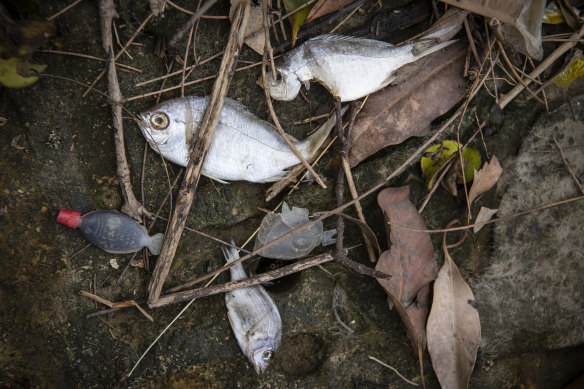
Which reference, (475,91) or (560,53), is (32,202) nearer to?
(475,91)

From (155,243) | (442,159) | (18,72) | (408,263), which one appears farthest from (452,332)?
(18,72)

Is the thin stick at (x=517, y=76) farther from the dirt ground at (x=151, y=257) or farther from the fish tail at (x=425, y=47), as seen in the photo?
the fish tail at (x=425, y=47)

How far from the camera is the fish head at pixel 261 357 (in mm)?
2430

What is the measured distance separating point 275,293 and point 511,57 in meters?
2.38

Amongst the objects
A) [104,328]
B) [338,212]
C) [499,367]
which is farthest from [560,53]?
[104,328]

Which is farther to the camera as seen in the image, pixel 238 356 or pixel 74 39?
pixel 238 356

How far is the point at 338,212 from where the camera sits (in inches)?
94.0

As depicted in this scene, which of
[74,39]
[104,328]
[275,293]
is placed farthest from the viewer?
[275,293]

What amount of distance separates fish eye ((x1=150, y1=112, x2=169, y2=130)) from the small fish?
0.72 m

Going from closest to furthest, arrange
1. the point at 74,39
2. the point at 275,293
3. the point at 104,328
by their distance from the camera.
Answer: the point at 74,39
the point at 104,328
the point at 275,293

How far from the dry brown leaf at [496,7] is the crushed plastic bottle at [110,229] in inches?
98.2

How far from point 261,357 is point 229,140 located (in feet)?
4.88

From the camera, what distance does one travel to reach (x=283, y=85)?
244 cm

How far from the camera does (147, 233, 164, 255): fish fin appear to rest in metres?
2.41
